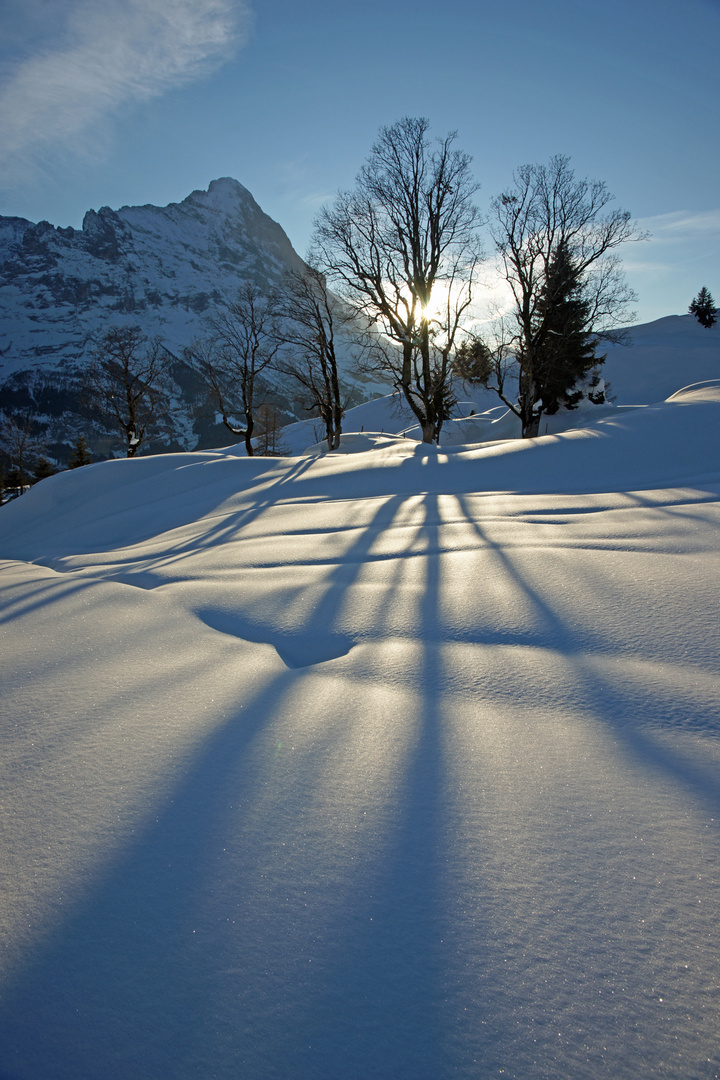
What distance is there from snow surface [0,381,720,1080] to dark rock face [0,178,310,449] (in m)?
114

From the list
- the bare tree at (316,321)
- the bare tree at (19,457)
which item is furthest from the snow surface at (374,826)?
the bare tree at (19,457)

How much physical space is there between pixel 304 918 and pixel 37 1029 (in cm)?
50

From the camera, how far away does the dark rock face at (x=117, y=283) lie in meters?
111

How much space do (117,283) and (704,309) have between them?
471ft

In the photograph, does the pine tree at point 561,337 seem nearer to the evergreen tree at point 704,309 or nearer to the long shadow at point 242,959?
the long shadow at point 242,959

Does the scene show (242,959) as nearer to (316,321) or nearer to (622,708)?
(622,708)

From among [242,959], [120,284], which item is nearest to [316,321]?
[242,959]

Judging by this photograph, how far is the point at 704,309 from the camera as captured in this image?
45500mm

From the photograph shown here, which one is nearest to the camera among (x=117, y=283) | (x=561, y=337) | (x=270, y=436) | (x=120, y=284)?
(x=561, y=337)

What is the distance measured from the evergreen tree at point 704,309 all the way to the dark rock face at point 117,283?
8948cm

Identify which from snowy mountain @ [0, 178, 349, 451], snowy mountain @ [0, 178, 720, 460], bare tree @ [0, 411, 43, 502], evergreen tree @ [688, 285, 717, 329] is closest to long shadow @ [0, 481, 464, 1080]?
bare tree @ [0, 411, 43, 502]

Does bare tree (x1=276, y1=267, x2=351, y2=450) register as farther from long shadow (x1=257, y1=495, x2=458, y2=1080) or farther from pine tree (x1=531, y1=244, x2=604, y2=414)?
long shadow (x1=257, y1=495, x2=458, y2=1080)

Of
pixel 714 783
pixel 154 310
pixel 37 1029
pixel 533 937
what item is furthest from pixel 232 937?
pixel 154 310

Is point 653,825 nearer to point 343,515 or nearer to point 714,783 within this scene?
point 714,783
